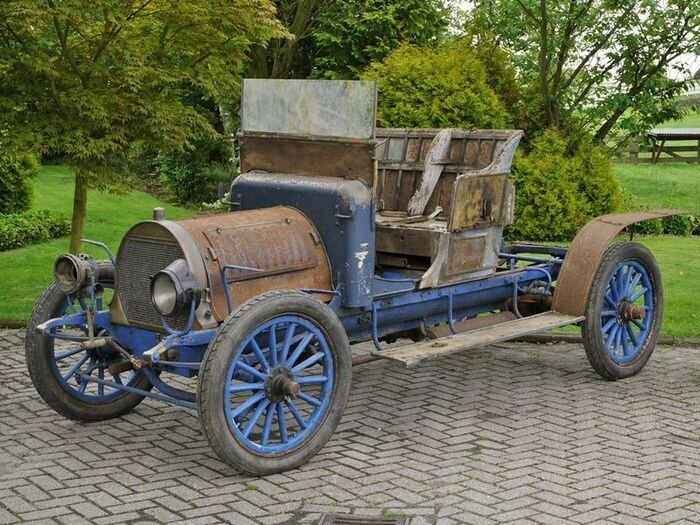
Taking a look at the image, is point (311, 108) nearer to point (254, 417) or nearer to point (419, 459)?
point (254, 417)

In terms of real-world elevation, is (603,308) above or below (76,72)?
below

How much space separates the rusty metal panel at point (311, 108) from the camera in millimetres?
6238

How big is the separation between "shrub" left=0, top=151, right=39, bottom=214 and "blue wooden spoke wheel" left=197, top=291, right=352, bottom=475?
9.59 m

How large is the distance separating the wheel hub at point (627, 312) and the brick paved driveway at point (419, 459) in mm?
451

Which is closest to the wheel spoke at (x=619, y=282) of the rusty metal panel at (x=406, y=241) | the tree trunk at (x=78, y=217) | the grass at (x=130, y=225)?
the grass at (x=130, y=225)

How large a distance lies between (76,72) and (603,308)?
15.3 feet

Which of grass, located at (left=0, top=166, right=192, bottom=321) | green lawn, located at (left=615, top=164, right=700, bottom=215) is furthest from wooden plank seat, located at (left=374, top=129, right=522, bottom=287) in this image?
green lawn, located at (left=615, top=164, right=700, bottom=215)

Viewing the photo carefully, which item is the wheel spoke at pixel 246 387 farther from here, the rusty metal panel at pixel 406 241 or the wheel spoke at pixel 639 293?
the wheel spoke at pixel 639 293

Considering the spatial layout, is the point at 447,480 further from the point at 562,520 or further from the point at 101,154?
the point at 101,154

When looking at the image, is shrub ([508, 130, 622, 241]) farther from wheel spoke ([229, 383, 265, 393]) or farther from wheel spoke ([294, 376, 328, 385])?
wheel spoke ([229, 383, 265, 393])

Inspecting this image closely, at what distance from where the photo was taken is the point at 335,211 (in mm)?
6191

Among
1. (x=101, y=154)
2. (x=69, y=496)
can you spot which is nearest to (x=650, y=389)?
(x=69, y=496)

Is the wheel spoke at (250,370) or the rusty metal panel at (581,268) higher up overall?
the rusty metal panel at (581,268)

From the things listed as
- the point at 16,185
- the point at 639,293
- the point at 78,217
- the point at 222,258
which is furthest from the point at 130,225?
the point at 222,258
